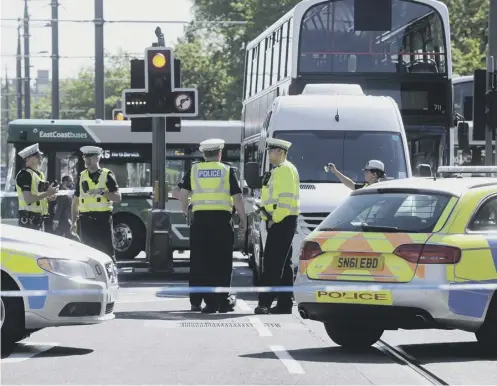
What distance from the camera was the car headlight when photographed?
446 inches

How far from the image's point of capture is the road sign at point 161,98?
2086cm

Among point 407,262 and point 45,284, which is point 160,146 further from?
point 407,262

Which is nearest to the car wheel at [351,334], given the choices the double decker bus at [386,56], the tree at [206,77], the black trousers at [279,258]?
the black trousers at [279,258]

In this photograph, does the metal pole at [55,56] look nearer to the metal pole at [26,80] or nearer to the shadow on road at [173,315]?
the metal pole at [26,80]

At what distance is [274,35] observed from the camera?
2497 centimetres

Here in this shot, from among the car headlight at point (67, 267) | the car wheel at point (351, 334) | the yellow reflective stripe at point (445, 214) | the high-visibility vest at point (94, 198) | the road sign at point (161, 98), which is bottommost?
the car wheel at point (351, 334)

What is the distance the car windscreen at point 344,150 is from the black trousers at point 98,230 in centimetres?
270

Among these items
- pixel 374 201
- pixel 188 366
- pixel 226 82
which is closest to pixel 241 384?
pixel 188 366

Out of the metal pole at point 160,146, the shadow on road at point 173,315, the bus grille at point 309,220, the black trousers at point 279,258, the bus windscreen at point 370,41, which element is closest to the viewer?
the shadow on road at point 173,315

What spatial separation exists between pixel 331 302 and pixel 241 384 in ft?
6.30

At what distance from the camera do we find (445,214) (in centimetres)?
1142

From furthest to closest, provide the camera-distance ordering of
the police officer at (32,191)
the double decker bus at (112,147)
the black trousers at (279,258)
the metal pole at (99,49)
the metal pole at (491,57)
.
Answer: the metal pole at (99,49) < the double decker bus at (112,147) < the metal pole at (491,57) < the police officer at (32,191) < the black trousers at (279,258)

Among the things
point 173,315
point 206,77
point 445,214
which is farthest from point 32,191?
point 206,77

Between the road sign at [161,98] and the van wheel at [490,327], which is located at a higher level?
the road sign at [161,98]
